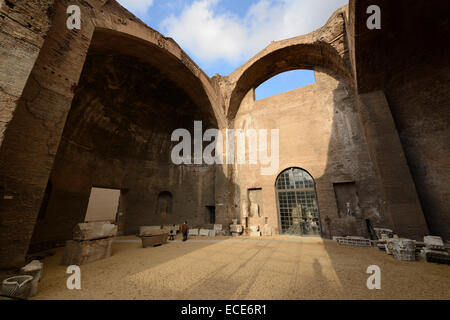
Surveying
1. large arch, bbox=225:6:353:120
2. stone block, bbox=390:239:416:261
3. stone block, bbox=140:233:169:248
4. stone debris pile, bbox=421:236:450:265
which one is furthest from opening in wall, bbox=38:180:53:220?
stone debris pile, bbox=421:236:450:265

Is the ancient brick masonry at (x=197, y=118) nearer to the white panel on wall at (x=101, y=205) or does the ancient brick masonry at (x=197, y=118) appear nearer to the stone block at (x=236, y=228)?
the stone block at (x=236, y=228)

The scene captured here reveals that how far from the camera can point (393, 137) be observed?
6598 millimetres

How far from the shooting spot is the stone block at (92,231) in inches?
186

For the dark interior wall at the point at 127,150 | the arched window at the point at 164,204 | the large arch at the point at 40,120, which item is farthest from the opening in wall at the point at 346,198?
the large arch at the point at 40,120

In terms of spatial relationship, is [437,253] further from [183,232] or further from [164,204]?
[164,204]

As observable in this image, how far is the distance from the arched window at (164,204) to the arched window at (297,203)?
8.16 meters

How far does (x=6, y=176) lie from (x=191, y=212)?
391 inches

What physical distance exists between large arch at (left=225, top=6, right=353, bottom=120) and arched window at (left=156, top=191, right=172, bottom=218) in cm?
792

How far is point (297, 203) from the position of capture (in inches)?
381

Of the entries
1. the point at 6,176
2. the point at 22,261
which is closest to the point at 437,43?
the point at 6,176

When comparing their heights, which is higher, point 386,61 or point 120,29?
point 120,29

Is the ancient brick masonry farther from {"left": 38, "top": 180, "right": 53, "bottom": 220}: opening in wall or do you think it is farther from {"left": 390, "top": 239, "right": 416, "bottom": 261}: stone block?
{"left": 390, "top": 239, "right": 416, "bottom": 261}: stone block

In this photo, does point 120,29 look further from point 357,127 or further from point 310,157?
point 357,127
